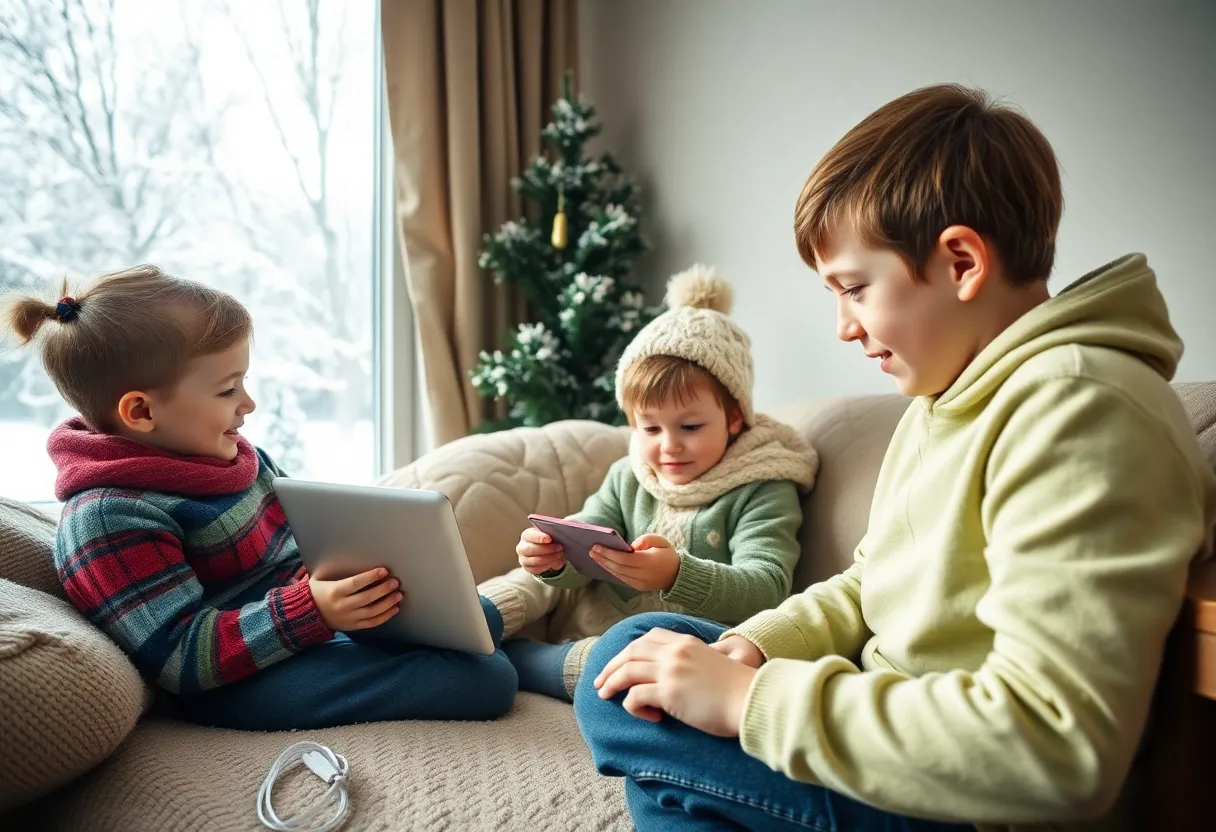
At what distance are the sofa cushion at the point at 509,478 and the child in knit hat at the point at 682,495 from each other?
0.10 m

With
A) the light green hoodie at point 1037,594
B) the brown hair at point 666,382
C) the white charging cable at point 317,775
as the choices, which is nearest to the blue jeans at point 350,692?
the white charging cable at point 317,775

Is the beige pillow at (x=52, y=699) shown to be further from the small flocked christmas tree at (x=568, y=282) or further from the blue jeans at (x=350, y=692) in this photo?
the small flocked christmas tree at (x=568, y=282)

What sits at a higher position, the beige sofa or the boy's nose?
the boy's nose

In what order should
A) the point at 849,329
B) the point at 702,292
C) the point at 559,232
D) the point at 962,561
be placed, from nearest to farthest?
1. the point at 962,561
2. the point at 849,329
3. the point at 702,292
4. the point at 559,232

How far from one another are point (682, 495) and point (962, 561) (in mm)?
816

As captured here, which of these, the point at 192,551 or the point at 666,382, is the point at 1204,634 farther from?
the point at 192,551

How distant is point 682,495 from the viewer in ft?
5.34

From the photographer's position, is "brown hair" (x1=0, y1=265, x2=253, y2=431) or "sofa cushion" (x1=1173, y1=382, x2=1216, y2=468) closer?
"sofa cushion" (x1=1173, y1=382, x2=1216, y2=468)

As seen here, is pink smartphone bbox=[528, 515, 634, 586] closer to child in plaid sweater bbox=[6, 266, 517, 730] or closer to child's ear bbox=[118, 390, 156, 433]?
child in plaid sweater bbox=[6, 266, 517, 730]

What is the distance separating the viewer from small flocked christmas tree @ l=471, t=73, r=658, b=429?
2480 mm

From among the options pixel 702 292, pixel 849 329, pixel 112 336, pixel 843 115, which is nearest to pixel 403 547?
pixel 112 336

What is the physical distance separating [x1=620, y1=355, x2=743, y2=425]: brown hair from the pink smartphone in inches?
12.7

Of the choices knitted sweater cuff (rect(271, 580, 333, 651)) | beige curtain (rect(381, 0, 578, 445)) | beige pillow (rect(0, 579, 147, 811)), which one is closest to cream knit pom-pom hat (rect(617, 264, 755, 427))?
knitted sweater cuff (rect(271, 580, 333, 651))

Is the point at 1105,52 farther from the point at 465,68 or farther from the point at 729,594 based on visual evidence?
the point at 465,68
